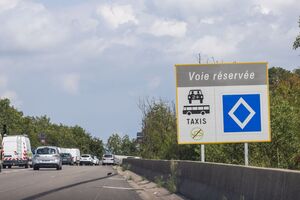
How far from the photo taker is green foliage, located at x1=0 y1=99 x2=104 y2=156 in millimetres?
106062

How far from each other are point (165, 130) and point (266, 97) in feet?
83.8

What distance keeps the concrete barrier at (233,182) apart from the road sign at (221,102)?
60.9 inches

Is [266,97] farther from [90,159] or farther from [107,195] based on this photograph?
[90,159]

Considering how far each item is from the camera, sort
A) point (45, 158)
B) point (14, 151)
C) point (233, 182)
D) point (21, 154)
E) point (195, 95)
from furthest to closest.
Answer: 1. point (21, 154)
2. point (14, 151)
3. point (45, 158)
4. point (195, 95)
5. point (233, 182)

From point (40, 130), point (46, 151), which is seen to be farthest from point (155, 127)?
point (40, 130)

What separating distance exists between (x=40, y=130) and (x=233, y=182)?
442 feet

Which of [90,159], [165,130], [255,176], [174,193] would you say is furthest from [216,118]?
[90,159]

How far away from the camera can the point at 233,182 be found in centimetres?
1316

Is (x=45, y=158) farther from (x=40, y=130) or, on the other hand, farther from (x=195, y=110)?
(x=40, y=130)

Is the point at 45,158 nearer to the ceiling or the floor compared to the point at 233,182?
nearer to the ceiling

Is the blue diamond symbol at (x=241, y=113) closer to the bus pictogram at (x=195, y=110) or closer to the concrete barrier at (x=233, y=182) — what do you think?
the bus pictogram at (x=195, y=110)

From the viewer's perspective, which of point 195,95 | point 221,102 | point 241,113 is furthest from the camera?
point 195,95

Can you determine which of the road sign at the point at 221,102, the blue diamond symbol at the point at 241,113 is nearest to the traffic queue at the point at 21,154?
the road sign at the point at 221,102

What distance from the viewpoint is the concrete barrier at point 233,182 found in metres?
9.54
